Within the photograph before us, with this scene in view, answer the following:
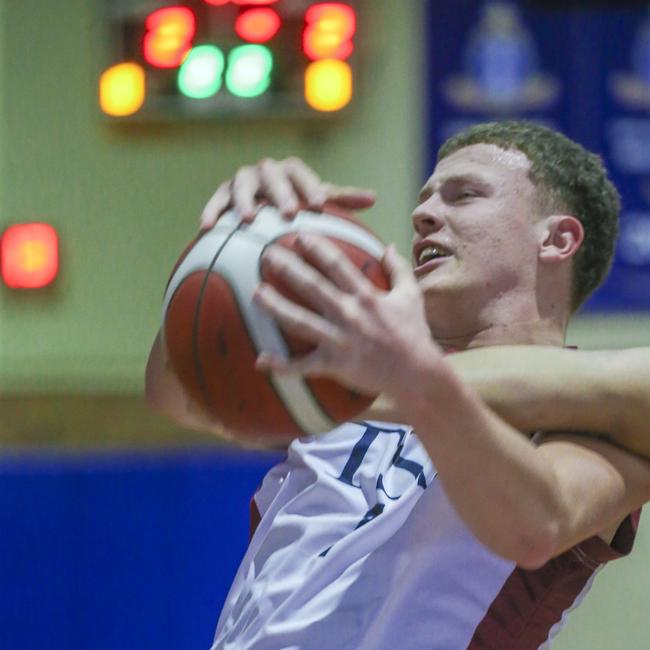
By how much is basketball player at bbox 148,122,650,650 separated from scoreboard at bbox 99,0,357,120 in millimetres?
2922

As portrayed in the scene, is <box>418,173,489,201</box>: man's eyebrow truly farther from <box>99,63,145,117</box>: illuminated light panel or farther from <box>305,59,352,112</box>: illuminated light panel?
<box>99,63,145,117</box>: illuminated light panel

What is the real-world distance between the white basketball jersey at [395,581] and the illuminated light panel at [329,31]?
11.1 feet

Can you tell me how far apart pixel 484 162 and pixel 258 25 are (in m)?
3.13

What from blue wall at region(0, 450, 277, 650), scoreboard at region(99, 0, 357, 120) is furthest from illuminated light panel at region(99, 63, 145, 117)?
blue wall at region(0, 450, 277, 650)

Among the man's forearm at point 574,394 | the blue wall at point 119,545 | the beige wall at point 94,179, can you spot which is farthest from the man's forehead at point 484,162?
the beige wall at point 94,179

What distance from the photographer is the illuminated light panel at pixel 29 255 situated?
19.2ft

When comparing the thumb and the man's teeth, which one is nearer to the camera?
the thumb

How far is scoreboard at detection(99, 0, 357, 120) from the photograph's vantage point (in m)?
5.34

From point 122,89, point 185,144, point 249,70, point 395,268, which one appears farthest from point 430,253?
point 185,144

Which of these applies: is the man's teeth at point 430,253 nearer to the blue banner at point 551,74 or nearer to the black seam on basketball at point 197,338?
the black seam on basketball at point 197,338

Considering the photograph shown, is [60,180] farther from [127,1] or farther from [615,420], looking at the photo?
[615,420]

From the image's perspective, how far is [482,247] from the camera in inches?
90.2

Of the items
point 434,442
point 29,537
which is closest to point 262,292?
point 434,442

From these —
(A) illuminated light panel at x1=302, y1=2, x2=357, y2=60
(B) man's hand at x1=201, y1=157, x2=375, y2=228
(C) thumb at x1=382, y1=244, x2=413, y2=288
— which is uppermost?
(A) illuminated light panel at x1=302, y1=2, x2=357, y2=60
